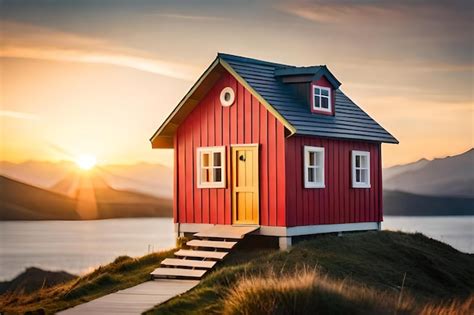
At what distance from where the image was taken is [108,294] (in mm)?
19016

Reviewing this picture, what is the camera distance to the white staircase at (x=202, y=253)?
20.5m

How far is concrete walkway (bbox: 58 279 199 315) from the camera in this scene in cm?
1691

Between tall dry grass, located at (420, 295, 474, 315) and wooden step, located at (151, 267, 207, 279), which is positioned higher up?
wooden step, located at (151, 267, 207, 279)

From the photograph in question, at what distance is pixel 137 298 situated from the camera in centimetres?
1806

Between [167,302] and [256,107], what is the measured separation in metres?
7.33

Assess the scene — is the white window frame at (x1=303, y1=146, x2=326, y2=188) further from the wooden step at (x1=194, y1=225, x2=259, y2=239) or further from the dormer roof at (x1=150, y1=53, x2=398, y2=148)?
the wooden step at (x1=194, y1=225, x2=259, y2=239)

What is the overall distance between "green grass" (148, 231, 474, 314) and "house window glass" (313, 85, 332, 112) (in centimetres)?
387

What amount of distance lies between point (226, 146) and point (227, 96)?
1.45 metres

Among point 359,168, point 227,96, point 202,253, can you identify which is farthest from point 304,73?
point 202,253

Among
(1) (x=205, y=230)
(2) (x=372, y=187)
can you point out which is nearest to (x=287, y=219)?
(1) (x=205, y=230)

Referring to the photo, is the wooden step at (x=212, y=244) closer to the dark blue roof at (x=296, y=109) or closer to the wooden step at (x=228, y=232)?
the wooden step at (x=228, y=232)

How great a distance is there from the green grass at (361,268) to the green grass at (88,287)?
233 centimetres

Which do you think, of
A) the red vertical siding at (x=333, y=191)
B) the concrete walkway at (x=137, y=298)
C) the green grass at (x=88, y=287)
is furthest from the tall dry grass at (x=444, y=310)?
the green grass at (x=88, y=287)

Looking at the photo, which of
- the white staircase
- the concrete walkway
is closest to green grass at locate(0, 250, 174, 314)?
the concrete walkway
